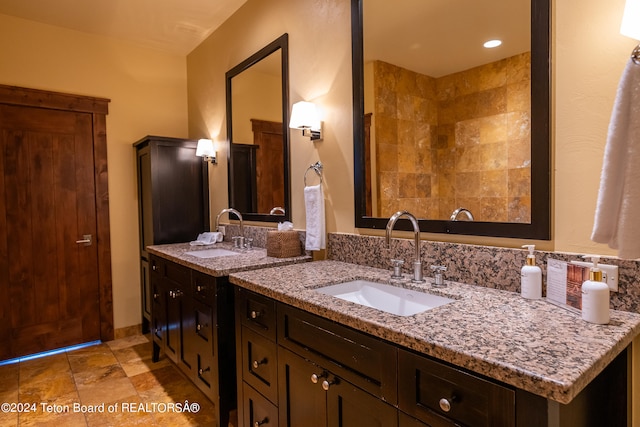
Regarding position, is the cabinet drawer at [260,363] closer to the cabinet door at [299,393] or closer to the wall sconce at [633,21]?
the cabinet door at [299,393]

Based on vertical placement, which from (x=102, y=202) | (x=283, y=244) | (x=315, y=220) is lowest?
(x=283, y=244)

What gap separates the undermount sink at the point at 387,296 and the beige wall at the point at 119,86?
271 cm

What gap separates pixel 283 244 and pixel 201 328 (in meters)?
0.65

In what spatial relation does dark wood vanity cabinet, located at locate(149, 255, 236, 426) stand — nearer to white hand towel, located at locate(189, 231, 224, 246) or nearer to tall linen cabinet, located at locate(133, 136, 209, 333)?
white hand towel, located at locate(189, 231, 224, 246)

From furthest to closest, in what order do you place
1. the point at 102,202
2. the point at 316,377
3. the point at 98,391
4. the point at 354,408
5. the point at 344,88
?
the point at 102,202, the point at 98,391, the point at 344,88, the point at 316,377, the point at 354,408

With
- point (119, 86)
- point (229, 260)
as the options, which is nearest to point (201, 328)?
point (229, 260)

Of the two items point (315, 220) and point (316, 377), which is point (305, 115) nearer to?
point (315, 220)

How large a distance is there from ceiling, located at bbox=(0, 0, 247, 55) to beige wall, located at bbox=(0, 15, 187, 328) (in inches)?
5.0

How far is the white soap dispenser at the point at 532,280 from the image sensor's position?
1.19 meters

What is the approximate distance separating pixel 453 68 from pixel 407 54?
0.28 meters

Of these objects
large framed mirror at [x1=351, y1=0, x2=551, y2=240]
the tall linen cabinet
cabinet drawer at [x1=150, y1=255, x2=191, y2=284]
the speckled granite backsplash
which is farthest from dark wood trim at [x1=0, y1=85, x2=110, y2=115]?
the speckled granite backsplash

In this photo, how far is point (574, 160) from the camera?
1.19 m

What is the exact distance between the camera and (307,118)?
6.83 feet

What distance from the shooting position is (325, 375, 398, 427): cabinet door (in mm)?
1019
